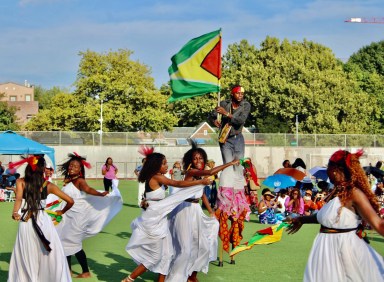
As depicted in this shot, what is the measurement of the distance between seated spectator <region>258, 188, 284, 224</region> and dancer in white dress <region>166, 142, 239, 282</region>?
8.61 meters

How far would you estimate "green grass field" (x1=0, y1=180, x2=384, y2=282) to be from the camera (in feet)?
35.7

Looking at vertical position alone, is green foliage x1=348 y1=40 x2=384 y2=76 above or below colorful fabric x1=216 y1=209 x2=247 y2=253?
above

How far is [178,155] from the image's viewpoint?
45.8 meters

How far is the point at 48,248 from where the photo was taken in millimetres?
8297

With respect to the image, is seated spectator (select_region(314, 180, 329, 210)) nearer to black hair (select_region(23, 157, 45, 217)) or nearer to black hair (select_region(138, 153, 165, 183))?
black hair (select_region(138, 153, 165, 183))

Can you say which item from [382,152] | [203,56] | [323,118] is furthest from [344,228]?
[323,118]

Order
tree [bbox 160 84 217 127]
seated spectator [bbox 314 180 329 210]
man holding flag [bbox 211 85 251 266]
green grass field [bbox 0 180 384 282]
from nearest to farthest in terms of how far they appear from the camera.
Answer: green grass field [bbox 0 180 384 282]
man holding flag [bbox 211 85 251 266]
seated spectator [bbox 314 180 329 210]
tree [bbox 160 84 217 127]

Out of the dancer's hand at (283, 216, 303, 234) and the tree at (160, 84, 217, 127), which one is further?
the tree at (160, 84, 217, 127)

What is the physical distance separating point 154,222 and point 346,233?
3.35 meters

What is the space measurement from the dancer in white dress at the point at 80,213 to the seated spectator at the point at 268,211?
848 cm

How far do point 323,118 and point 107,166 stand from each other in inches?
1761

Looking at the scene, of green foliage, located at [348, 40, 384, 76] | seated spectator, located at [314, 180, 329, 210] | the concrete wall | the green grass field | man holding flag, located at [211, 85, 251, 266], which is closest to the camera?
the green grass field

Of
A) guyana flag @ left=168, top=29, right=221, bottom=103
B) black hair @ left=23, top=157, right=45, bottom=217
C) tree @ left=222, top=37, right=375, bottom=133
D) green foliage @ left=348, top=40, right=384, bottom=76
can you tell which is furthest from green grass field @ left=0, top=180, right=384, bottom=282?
green foliage @ left=348, top=40, right=384, bottom=76

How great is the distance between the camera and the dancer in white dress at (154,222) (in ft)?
31.5
